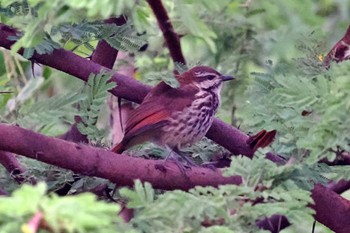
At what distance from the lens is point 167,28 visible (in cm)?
289

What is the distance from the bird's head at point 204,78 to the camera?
3.36m

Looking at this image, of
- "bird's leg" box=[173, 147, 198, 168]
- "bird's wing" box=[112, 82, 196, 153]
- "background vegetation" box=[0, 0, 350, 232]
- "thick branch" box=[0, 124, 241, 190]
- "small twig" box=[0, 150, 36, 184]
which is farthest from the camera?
"bird's wing" box=[112, 82, 196, 153]

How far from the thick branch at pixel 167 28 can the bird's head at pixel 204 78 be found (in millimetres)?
125

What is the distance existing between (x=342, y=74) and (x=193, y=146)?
3.89ft

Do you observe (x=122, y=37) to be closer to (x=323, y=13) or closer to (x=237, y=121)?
(x=237, y=121)

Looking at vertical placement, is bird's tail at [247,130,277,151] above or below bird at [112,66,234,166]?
above

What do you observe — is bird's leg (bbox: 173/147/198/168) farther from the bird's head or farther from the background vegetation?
the bird's head

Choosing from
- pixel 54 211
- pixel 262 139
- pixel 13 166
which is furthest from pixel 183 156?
pixel 54 211

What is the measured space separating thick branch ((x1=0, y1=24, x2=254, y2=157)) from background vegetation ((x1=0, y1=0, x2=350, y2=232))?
0.05 meters

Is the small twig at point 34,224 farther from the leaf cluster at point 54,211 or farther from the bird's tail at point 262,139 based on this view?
the bird's tail at point 262,139

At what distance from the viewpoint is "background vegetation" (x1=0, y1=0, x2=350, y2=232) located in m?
1.70

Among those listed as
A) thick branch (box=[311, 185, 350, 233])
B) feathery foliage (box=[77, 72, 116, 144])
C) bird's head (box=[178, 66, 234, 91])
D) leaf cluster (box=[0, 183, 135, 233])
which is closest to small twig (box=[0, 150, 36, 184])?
feathery foliage (box=[77, 72, 116, 144])

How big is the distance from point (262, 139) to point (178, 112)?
2.58 feet

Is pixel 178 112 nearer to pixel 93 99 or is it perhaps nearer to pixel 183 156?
pixel 183 156
